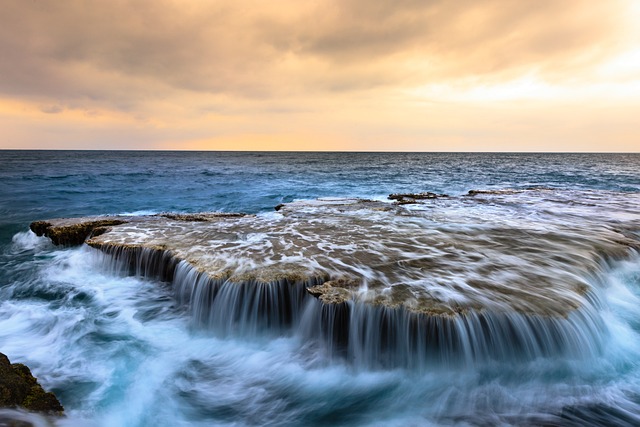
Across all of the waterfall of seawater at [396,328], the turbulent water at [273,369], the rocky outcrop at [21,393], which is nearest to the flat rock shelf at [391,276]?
the waterfall of seawater at [396,328]

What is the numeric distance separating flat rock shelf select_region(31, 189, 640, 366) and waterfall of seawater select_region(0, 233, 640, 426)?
3 cm

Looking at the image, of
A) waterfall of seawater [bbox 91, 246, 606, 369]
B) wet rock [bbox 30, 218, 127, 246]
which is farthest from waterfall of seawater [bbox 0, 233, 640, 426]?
wet rock [bbox 30, 218, 127, 246]

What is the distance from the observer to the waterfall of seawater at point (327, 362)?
13.4 feet

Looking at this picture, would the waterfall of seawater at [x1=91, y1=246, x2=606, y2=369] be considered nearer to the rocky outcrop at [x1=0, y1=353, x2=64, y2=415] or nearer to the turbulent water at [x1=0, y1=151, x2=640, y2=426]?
the turbulent water at [x1=0, y1=151, x2=640, y2=426]

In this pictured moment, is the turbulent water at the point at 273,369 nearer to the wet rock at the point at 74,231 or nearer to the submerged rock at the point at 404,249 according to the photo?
the submerged rock at the point at 404,249

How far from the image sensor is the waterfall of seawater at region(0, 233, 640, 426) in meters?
4.09

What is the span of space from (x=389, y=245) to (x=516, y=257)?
2.51m

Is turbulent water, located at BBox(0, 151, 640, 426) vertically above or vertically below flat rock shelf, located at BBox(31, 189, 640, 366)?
below

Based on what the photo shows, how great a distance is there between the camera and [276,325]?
559 centimetres

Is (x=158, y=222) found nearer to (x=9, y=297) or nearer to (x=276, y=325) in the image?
(x=9, y=297)

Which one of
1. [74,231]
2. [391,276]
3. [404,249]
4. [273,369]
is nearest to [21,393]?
[273,369]

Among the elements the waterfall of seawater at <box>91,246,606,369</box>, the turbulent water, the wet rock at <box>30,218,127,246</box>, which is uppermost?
the wet rock at <box>30,218,127,246</box>

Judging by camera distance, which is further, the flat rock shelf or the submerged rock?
the submerged rock

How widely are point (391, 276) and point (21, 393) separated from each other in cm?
491
